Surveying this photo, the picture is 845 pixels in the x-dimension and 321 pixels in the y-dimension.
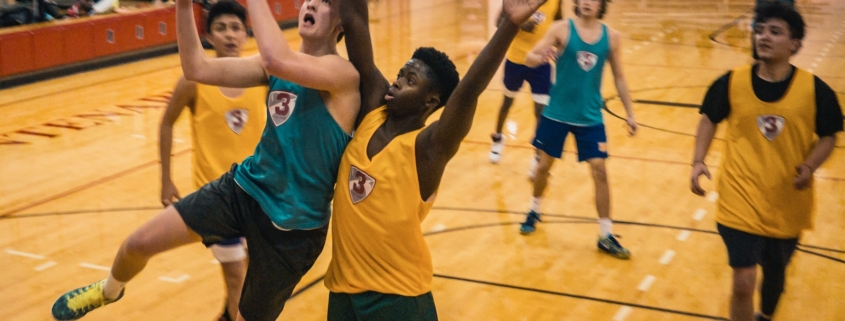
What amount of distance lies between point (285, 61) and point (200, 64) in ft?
1.39

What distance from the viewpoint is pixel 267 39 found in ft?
9.71

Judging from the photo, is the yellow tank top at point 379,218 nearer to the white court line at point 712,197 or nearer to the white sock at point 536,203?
the white sock at point 536,203

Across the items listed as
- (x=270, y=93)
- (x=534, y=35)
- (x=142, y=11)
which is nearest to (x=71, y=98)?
(x=142, y=11)

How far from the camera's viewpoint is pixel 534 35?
799 cm

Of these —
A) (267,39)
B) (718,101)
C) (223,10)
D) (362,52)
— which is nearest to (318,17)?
(362,52)

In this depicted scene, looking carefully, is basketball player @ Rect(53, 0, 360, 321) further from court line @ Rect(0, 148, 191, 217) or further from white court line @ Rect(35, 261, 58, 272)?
court line @ Rect(0, 148, 191, 217)

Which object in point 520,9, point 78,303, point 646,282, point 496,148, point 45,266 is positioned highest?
point 520,9

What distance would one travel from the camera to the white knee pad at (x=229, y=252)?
160 inches

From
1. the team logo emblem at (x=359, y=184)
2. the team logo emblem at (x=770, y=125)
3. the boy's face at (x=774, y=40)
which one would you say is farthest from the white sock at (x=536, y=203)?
the team logo emblem at (x=359, y=184)

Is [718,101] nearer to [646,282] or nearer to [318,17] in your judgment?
[646,282]

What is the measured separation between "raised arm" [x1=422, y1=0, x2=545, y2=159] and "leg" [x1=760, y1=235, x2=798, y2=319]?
188cm

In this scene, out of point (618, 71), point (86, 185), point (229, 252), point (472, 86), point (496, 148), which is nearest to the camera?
point (472, 86)

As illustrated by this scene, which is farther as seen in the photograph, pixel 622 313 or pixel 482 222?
pixel 482 222

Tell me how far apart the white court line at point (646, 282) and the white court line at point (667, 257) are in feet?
0.92
